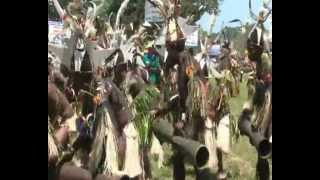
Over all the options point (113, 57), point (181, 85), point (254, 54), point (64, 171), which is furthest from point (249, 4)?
point (64, 171)

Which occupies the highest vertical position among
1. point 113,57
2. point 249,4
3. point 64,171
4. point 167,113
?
point 249,4

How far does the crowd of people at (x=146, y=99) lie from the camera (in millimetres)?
3664

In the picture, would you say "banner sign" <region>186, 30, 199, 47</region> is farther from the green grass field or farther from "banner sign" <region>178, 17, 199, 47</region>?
the green grass field

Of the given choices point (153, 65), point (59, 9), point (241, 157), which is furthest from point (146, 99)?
point (59, 9)

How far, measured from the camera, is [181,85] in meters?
3.71

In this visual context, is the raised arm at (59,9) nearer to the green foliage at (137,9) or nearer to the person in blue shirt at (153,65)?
the green foliage at (137,9)

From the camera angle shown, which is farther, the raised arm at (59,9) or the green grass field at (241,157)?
the raised arm at (59,9)

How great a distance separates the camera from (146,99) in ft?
12.3

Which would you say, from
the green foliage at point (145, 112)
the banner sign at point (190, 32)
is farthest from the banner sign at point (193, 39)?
the green foliage at point (145, 112)

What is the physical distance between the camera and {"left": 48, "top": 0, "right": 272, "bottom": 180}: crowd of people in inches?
144
